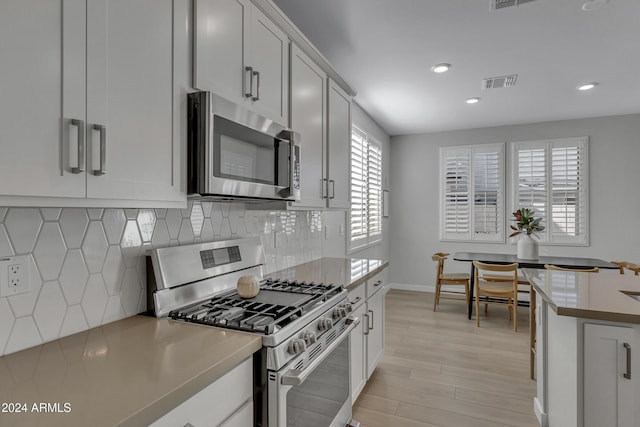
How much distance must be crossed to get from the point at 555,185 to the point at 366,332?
4.21 metres

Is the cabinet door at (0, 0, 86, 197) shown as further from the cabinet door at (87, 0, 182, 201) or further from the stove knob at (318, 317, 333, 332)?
the stove knob at (318, 317, 333, 332)

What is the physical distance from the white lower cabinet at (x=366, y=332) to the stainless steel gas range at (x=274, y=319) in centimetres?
27

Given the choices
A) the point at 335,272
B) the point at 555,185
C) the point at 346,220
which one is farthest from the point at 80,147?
the point at 555,185

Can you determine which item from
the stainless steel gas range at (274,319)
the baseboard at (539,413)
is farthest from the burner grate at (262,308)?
the baseboard at (539,413)

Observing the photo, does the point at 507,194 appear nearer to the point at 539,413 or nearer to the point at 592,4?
the point at 592,4

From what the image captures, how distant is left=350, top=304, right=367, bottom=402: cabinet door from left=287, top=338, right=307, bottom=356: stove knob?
0.92 meters

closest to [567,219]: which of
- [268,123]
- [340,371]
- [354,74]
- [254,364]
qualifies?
[354,74]

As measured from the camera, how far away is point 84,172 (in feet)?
3.14

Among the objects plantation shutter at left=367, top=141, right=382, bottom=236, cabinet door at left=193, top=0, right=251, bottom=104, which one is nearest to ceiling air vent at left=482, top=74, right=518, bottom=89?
plantation shutter at left=367, top=141, right=382, bottom=236

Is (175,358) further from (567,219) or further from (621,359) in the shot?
(567,219)

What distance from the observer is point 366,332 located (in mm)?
2445

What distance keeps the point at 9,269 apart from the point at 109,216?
36cm

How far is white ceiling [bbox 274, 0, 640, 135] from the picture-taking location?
2.27m

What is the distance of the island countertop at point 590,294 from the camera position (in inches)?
59.2
